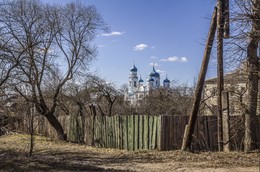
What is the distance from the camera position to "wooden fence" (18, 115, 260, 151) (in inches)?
702

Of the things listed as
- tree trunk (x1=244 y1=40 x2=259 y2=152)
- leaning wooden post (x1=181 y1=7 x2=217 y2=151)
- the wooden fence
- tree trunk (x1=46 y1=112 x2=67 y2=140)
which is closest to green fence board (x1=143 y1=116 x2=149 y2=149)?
the wooden fence

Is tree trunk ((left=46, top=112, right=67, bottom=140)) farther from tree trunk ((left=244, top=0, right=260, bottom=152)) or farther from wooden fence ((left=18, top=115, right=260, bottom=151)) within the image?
tree trunk ((left=244, top=0, right=260, bottom=152))

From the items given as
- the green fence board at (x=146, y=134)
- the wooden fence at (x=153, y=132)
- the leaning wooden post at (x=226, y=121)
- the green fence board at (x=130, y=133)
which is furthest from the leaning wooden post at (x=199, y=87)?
the green fence board at (x=130, y=133)

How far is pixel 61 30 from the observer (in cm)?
2825

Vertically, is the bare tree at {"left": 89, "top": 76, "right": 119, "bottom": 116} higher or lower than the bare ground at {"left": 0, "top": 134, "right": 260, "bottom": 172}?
higher

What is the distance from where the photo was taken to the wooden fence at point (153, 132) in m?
17.8

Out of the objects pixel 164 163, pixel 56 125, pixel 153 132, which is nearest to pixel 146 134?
pixel 153 132

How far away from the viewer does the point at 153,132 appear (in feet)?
61.9

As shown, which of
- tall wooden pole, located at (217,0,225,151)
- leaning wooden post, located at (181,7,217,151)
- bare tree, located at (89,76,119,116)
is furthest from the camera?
bare tree, located at (89,76,119,116)

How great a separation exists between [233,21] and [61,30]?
16160 mm

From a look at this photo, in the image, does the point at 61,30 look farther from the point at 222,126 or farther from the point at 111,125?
the point at 222,126

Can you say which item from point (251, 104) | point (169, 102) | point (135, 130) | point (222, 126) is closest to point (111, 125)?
point (135, 130)

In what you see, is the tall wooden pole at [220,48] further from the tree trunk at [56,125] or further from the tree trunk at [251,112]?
the tree trunk at [56,125]

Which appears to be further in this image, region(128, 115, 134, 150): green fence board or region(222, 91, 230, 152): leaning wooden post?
region(128, 115, 134, 150): green fence board
